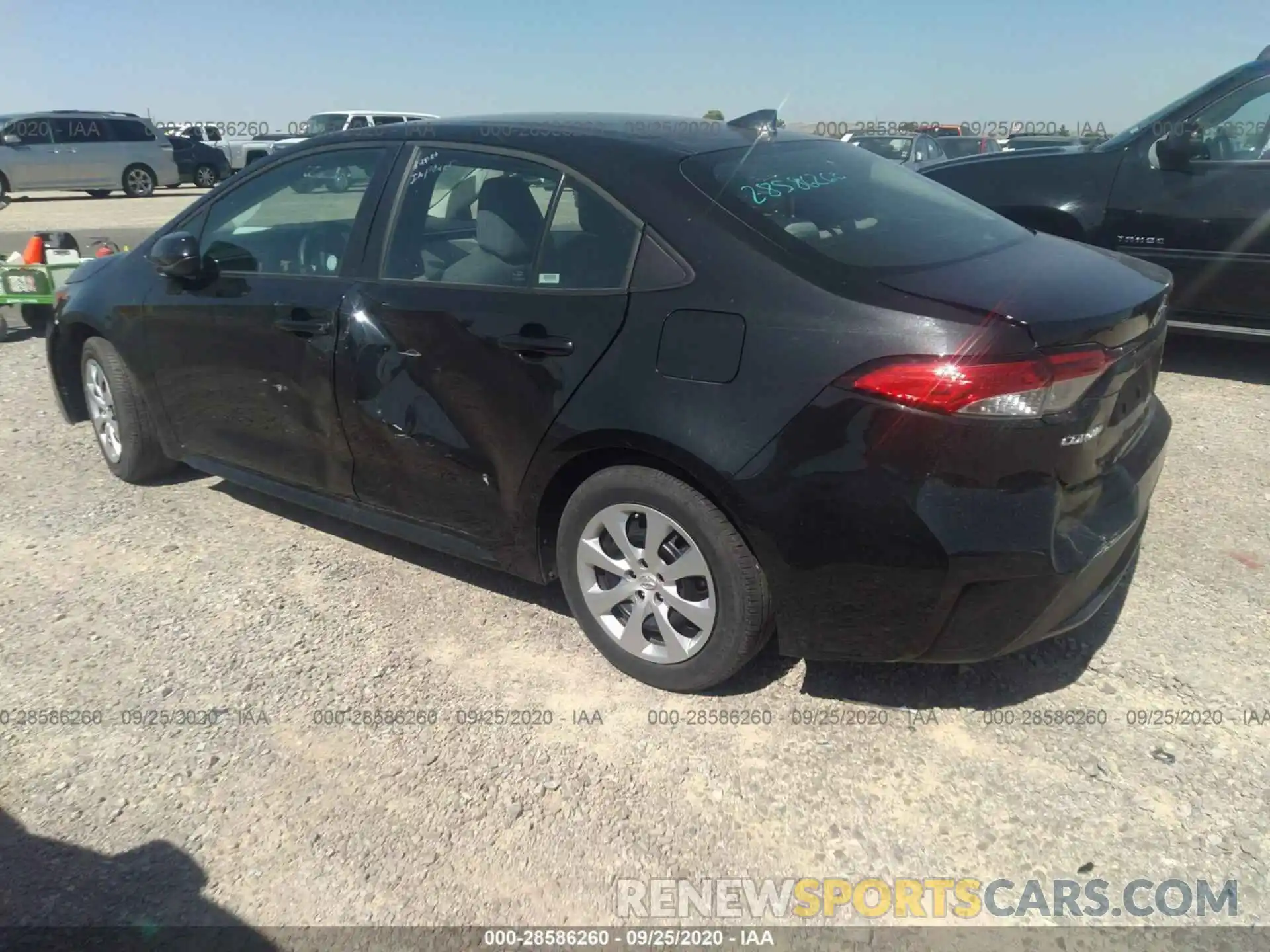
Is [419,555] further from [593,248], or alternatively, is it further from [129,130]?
[129,130]

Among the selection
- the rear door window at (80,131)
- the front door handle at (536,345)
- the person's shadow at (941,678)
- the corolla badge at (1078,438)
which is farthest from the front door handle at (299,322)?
the rear door window at (80,131)

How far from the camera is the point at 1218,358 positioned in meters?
6.30

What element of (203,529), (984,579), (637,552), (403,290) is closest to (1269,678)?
(984,579)

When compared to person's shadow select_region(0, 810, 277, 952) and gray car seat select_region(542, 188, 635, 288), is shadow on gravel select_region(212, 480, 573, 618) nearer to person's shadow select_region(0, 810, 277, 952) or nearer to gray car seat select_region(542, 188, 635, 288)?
gray car seat select_region(542, 188, 635, 288)

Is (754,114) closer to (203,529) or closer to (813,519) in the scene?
(813,519)

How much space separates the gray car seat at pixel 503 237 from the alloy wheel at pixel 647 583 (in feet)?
2.79

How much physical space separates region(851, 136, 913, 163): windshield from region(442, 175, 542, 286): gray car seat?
602 inches

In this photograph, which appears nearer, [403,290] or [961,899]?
[961,899]

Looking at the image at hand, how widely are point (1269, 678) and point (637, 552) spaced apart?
1994 millimetres

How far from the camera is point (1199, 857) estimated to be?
7.56 feet

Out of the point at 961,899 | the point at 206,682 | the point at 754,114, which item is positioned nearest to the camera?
the point at 961,899

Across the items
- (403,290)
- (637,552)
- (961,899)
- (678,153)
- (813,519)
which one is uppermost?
(678,153)

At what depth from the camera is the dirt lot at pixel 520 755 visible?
2.34m

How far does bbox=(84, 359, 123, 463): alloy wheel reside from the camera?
4.61 metres
